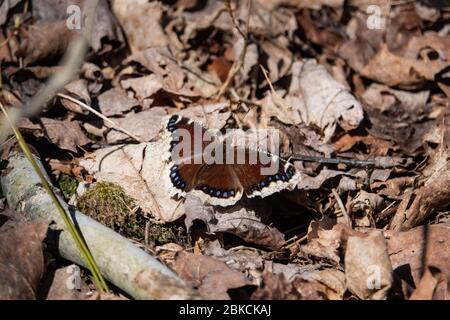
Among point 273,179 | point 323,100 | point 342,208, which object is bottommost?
point 342,208

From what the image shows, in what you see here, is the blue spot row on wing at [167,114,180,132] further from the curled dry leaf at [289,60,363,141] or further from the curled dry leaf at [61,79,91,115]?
the curled dry leaf at [289,60,363,141]

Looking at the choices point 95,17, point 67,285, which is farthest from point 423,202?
point 95,17

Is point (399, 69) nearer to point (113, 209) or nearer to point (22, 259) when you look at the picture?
point (113, 209)

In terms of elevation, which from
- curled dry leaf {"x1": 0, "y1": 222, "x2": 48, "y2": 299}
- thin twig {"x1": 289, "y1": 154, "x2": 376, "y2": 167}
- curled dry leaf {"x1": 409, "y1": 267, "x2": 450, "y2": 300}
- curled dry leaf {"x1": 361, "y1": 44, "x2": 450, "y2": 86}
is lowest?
curled dry leaf {"x1": 409, "y1": 267, "x2": 450, "y2": 300}

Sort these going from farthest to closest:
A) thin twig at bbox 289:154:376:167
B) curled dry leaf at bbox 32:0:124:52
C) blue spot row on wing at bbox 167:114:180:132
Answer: curled dry leaf at bbox 32:0:124:52, thin twig at bbox 289:154:376:167, blue spot row on wing at bbox 167:114:180:132

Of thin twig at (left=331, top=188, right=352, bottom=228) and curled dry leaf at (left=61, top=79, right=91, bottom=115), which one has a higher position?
curled dry leaf at (left=61, top=79, right=91, bottom=115)

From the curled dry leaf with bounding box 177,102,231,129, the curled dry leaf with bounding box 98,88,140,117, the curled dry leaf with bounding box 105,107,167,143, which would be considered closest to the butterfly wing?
the curled dry leaf with bounding box 177,102,231,129
